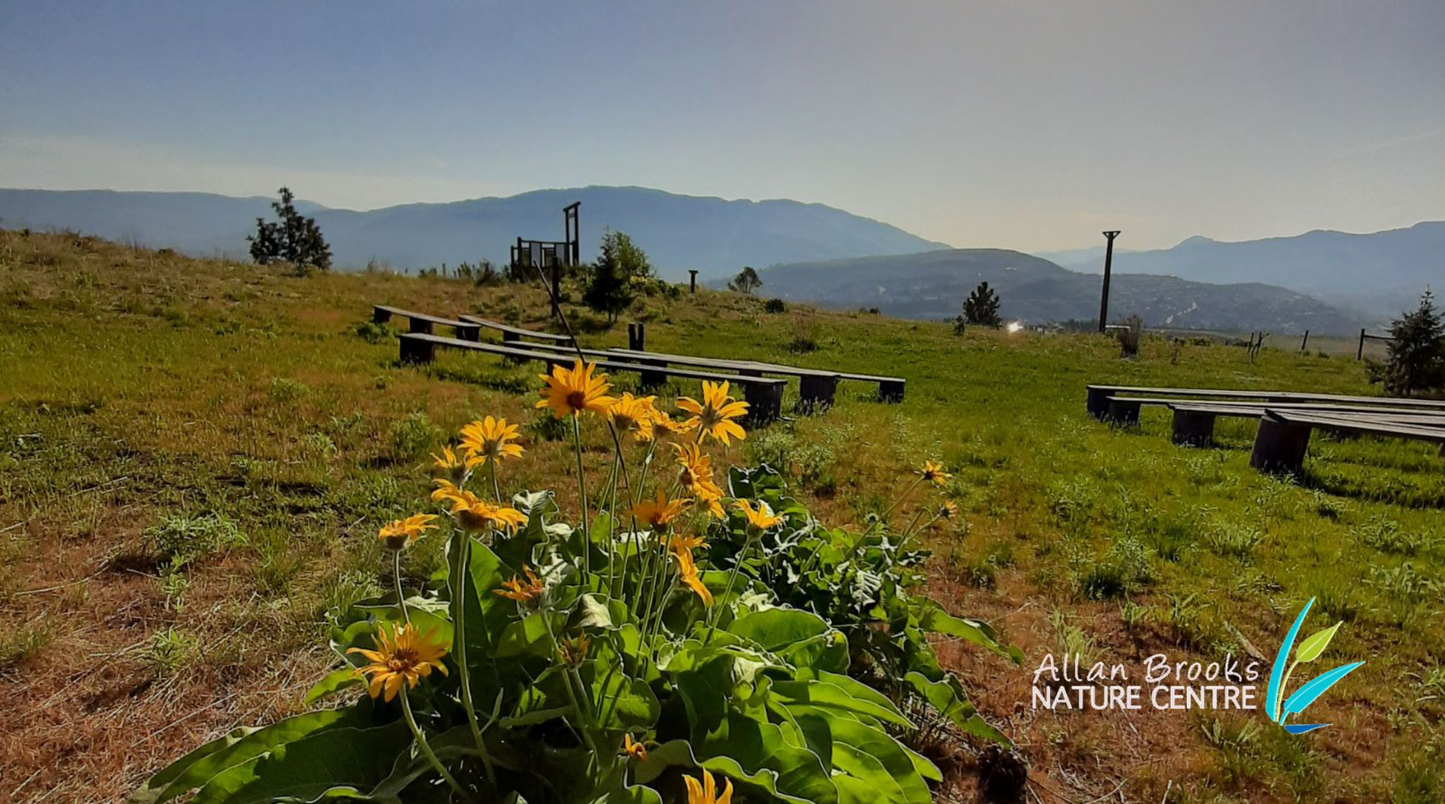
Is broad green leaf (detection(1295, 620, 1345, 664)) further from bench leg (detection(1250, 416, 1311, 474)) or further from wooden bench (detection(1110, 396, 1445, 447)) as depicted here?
wooden bench (detection(1110, 396, 1445, 447))

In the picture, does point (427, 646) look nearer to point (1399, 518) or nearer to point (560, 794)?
point (560, 794)

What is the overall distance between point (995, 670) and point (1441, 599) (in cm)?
286

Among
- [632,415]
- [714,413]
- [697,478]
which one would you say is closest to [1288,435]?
[714,413]

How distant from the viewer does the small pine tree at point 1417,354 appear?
45.2ft

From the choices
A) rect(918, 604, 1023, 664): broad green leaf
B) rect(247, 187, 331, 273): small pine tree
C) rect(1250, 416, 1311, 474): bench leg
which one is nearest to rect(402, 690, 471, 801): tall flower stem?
rect(918, 604, 1023, 664): broad green leaf

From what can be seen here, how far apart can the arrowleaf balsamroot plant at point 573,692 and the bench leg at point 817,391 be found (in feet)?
20.0

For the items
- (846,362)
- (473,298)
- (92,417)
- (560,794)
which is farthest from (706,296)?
(560,794)

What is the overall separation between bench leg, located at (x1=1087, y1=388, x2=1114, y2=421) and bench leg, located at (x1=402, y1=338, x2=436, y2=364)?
8998 mm

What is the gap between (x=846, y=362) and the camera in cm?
1344

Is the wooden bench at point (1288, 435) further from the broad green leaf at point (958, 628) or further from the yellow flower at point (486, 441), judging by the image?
the yellow flower at point (486, 441)

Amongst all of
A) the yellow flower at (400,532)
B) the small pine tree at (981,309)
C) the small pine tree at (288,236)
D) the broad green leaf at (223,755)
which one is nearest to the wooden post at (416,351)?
the broad green leaf at (223,755)

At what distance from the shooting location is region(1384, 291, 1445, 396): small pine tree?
1377 cm

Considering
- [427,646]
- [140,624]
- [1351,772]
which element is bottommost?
[1351,772]

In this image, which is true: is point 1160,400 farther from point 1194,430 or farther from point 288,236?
point 288,236
